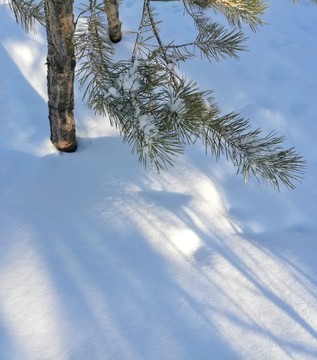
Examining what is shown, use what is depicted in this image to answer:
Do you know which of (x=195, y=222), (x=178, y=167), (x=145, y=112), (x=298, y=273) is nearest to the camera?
(x=145, y=112)

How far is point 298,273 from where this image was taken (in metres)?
2.04

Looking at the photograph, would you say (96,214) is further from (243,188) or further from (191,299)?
(243,188)

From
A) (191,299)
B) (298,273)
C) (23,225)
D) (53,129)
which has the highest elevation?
(53,129)

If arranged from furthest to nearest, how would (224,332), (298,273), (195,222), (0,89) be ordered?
(0,89), (195,222), (298,273), (224,332)

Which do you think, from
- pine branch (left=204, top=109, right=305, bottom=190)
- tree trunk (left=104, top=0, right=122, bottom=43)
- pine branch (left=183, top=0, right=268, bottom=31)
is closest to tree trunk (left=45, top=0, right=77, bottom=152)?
pine branch (left=183, top=0, right=268, bottom=31)

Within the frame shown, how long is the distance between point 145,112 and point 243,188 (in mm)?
1247

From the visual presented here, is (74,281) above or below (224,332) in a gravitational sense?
above

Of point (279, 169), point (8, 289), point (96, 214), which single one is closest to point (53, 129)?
point (96, 214)

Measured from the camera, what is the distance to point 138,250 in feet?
6.64

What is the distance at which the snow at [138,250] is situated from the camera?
1.76 m

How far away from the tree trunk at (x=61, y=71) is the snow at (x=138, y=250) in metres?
0.15

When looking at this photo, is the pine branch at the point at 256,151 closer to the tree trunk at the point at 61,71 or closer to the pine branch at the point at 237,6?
the pine branch at the point at 237,6

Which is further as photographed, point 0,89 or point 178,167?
point 0,89

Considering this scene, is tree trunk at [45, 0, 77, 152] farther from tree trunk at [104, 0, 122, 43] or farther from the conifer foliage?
tree trunk at [104, 0, 122, 43]
